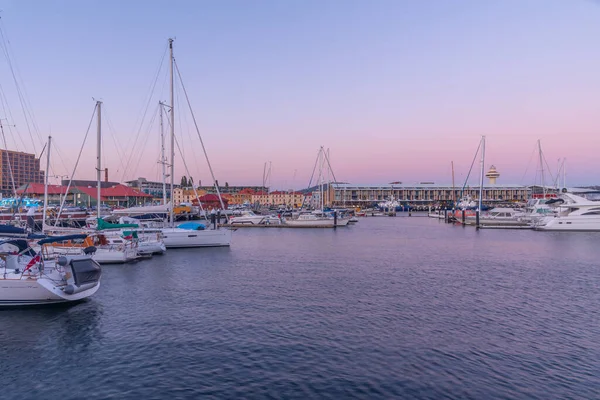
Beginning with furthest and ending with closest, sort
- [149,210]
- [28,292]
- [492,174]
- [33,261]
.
A: [492,174] → [149,210] → [33,261] → [28,292]

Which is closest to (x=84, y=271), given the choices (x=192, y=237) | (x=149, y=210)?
(x=192, y=237)

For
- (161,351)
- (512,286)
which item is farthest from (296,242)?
(161,351)

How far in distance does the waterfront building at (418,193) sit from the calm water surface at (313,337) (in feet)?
456

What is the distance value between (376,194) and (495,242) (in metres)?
120

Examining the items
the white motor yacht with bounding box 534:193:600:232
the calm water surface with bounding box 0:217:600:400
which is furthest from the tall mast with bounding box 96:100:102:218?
the white motor yacht with bounding box 534:193:600:232

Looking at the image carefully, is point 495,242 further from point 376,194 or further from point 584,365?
point 376,194

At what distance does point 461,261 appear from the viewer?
113ft

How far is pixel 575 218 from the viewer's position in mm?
64062

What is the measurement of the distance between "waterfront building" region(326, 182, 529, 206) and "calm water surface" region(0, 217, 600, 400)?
456ft

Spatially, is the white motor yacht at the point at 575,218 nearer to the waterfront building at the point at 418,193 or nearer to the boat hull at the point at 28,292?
the boat hull at the point at 28,292

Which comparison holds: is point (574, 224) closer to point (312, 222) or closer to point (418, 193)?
point (312, 222)

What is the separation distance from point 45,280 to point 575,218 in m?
70.2

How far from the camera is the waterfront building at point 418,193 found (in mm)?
167625

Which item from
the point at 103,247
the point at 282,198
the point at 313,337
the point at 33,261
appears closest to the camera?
the point at 313,337
